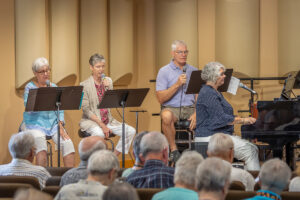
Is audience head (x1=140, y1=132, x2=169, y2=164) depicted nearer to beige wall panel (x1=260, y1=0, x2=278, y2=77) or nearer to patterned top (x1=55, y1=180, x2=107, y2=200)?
patterned top (x1=55, y1=180, x2=107, y2=200)

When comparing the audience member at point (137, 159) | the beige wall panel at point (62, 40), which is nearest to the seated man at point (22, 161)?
the audience member at point (137, 159)

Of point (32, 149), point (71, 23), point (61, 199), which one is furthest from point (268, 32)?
point (61, 199)

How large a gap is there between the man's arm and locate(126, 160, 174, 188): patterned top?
3297 millimetres

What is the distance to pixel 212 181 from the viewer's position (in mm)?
2982

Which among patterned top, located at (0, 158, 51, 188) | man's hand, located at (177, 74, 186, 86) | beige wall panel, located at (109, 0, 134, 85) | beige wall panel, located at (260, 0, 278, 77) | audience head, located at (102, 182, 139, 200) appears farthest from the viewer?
beige wall panel, located at (260, 0, 278, 77)

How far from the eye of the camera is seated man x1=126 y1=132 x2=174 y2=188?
3.95m

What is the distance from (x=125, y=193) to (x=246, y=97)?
665cm

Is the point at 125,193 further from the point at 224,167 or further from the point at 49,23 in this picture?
the point at 49,23

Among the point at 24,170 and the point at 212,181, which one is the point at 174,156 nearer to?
the point at 24,170

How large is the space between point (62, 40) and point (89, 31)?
511 millimetres

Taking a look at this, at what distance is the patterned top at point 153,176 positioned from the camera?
3947mm

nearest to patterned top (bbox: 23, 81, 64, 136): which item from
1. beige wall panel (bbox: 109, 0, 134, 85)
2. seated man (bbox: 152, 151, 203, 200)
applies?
beige wall panel (bbox: 109, 0, 134, 85)

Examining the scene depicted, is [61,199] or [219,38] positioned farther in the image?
[219,38]

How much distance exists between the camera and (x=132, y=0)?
346 inches
